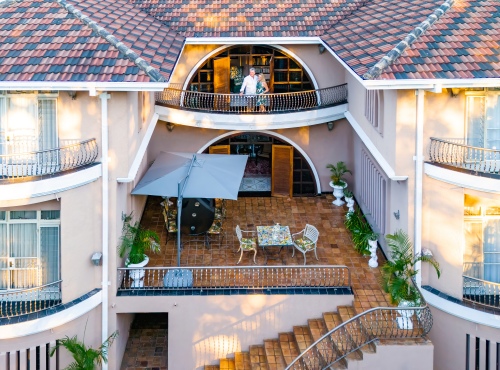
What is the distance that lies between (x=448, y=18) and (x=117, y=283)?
12.2 m

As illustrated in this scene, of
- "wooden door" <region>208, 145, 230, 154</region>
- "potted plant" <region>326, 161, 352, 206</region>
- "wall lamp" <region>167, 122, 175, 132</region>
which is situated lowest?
"potted plant" <region>326, 161, 352, 206</region>

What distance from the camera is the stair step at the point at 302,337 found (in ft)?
72.4

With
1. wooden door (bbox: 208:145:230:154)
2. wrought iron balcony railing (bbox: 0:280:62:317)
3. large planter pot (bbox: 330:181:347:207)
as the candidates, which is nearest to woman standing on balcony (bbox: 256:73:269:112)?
wooden door (bbox: 208:145:230:154)

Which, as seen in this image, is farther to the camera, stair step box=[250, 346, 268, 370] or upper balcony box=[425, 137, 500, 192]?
stair step box=[250, 346, 268, 370]

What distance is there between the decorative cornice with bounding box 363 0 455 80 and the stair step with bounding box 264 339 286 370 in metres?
7.71

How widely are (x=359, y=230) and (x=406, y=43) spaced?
6.91m

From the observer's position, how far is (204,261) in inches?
997

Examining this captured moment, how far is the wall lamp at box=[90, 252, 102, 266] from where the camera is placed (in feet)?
72.3

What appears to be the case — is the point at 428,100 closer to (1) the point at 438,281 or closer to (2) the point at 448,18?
(2) the point at 448,18

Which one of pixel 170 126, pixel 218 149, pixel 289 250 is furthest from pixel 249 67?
pixel 289 250

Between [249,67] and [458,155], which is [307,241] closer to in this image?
[458,155]

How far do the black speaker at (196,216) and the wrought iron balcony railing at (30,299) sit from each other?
228 inches

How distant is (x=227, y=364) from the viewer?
23078 millimetres

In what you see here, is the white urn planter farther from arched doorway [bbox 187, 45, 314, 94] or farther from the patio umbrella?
arched doorway [bbox 187, 45, 314, 94]
